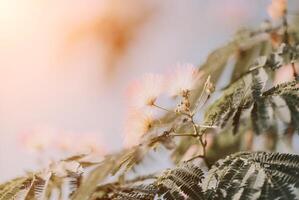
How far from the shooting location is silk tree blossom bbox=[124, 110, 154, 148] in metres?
1.73

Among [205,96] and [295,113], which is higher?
[205,96]

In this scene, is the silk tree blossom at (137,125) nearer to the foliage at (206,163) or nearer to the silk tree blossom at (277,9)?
the foliage at (206,163)

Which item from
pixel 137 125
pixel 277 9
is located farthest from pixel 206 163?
pixel 277 9

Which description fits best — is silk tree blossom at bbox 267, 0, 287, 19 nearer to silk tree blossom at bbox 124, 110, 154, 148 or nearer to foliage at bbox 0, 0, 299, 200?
foliage at bbox 0, 0, 299, 200

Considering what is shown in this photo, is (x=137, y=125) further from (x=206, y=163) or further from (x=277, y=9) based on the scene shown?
(x=277, y=9)

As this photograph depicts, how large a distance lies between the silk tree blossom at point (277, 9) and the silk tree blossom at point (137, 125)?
0.79 meters

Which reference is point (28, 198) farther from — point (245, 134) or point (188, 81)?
point (245, 134)

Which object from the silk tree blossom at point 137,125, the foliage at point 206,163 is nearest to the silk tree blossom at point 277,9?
the foliage at point 206,163

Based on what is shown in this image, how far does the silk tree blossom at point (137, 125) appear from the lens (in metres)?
1.73

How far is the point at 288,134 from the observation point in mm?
2309

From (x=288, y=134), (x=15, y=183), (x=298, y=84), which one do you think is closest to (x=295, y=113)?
(x=298, y=84)

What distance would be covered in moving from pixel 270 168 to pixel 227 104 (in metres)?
0.34

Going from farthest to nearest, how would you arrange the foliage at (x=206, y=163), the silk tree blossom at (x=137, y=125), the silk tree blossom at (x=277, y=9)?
1. the silk tree blossom at (x=277, y=9)
2. the silk tree blossom at (x=137, y=125)
3. the foliage at (x=206, y=163)

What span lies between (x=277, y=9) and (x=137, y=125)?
86 cm
